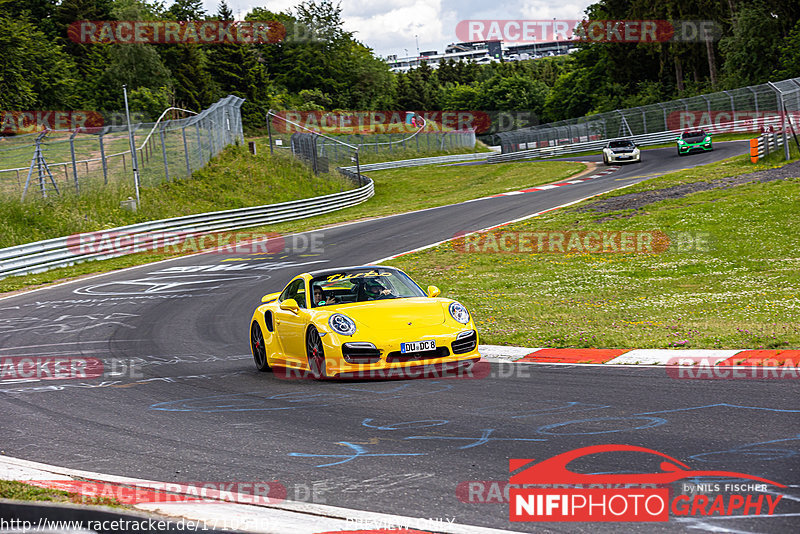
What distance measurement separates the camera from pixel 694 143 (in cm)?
4084

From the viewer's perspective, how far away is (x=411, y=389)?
827 centimetres

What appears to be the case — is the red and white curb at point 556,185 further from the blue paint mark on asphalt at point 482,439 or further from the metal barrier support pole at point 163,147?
the blue paint mark on asphalt at point 482,439

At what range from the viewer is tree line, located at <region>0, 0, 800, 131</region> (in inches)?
2318

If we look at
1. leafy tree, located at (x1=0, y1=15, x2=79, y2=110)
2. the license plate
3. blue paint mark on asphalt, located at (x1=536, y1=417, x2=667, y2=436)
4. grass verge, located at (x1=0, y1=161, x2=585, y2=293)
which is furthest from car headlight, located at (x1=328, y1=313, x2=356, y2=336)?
leafy tree, located at (x1=0, y1=15, x2=79, y2=110)

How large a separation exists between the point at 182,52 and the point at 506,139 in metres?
38.0

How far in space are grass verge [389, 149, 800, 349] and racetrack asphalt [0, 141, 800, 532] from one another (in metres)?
2.12

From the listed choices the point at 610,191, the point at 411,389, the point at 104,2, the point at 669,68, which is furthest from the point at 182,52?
the point at 411,389

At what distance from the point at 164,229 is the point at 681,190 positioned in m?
17.2

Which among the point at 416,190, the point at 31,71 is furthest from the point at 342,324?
the point at 31,71

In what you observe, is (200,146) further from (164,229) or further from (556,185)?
(556,185)

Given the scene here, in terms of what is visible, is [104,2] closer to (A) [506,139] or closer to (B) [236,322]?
(A) [506,139]

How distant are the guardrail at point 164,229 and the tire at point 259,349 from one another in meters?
14.2

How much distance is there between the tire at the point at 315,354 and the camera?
8.97 m

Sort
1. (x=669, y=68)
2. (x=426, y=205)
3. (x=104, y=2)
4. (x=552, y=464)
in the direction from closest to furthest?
1. (x=552, y=464)
2. (x=426, y=205)
3. (x=669, y=68)
4. (x=104, y=2)
